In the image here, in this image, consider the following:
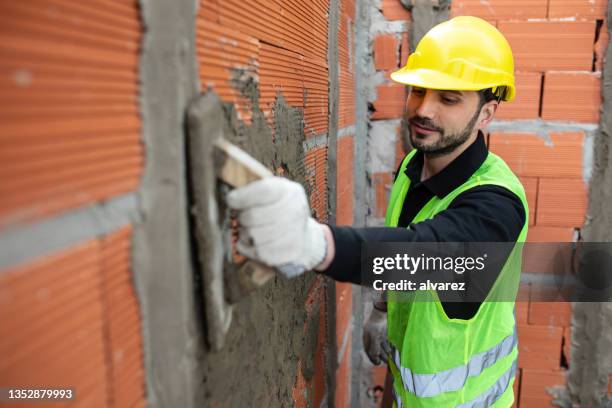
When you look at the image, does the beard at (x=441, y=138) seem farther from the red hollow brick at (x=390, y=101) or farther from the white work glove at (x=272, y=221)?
the red hollow brick at (x=390, y=101)

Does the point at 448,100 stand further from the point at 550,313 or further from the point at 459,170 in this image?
the point at 550,313

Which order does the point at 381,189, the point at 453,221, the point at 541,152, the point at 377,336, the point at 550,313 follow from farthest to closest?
the point at 381,189 < the point at 550,313 < the point at 541,152 < the point at 377,336 < the point at 453,221

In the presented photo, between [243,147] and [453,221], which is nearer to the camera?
[243,147]

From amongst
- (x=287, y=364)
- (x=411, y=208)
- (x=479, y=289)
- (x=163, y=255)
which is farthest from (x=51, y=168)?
(x=411, y=208)

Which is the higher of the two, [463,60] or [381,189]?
[463,60]

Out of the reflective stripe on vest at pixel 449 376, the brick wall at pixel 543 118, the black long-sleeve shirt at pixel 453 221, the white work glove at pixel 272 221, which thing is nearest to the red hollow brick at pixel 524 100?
the brick wall at pixel 543 118

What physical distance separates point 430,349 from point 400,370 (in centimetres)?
25

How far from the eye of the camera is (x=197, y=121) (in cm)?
77

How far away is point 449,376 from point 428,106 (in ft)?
3.04

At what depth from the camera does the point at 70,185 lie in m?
0.57

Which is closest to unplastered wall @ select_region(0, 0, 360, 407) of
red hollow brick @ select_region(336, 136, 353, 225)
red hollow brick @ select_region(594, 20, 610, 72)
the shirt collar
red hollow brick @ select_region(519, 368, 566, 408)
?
the shirt collar

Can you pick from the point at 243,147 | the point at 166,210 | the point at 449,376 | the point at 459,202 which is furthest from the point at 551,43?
the point at 166,210

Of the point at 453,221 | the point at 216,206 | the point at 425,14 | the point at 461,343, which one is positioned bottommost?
the point at 461,343

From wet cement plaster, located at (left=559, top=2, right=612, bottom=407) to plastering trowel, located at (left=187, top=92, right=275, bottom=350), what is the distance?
2402 millimetres
